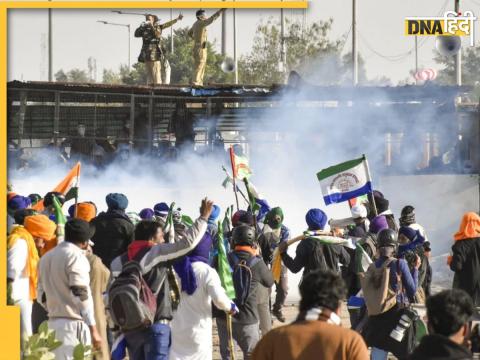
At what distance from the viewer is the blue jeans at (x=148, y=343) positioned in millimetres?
8094

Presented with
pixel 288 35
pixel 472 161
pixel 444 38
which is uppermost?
pixel 288 35

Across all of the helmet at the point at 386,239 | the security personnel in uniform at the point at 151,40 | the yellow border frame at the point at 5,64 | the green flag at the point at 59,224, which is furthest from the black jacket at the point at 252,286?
the security personnel in uniform at the point at 151,40

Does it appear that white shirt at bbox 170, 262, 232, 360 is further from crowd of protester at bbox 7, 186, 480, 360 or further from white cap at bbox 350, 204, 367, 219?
white cap at bbox 350, 204, 367, 219

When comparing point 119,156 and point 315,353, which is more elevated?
point 119,156

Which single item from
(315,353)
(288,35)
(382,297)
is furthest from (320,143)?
(288,35)

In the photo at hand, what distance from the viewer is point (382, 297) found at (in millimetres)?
8914

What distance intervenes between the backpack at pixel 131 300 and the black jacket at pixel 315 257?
9.33ft

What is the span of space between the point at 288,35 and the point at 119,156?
33.6 meters

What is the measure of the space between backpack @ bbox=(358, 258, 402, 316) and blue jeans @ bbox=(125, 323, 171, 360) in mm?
1698

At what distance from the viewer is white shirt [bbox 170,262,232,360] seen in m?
8.52

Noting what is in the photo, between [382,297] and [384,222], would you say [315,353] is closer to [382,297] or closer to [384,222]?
[382,297]

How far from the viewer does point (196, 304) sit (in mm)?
8578

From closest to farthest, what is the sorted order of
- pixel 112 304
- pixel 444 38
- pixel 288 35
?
pixel 112 304 < pixel 444 38 < pixel 288 35

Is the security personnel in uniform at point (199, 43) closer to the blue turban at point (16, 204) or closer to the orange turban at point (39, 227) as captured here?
the blue turban at point (16, 204)
